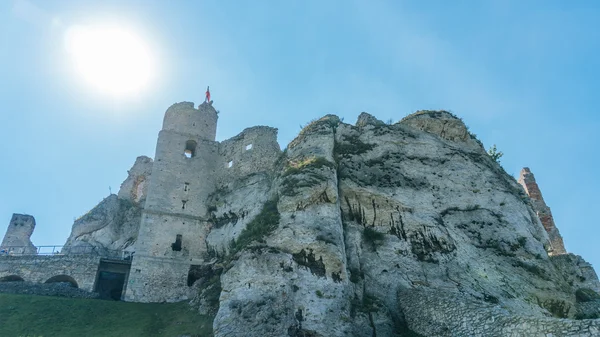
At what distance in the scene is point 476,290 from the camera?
1980 centimetres

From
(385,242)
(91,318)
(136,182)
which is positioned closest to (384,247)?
(385,242)

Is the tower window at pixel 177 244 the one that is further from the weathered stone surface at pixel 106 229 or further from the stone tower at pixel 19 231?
the stone tower at pixel 19 231

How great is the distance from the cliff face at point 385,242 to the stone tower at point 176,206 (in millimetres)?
2213

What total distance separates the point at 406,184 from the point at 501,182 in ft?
19.9

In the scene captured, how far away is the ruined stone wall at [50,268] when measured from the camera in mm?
26203

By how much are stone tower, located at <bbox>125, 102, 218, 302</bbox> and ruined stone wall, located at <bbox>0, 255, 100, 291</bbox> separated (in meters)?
2.55

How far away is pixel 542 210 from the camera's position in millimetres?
36062

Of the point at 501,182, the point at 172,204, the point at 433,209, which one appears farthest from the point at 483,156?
the point at 172,204

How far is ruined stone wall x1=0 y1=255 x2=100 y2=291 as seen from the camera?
2620 centimetres

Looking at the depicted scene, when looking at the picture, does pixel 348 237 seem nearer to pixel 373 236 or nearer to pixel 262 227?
pixel 373 236

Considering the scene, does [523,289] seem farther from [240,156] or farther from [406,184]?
[240,156]

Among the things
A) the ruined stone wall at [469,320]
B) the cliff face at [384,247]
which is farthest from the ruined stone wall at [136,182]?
the ruined stone wall at [469,320]

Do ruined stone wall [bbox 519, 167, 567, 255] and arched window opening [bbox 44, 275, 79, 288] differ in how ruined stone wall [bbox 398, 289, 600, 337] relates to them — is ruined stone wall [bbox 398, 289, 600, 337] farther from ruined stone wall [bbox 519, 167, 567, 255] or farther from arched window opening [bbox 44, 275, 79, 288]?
ruined stone wall [bbox 519, 167, 567, 255]

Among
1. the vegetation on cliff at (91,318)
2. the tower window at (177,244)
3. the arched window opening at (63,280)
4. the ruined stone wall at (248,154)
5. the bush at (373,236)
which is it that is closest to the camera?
the vegetation on cliff at (91,318)
